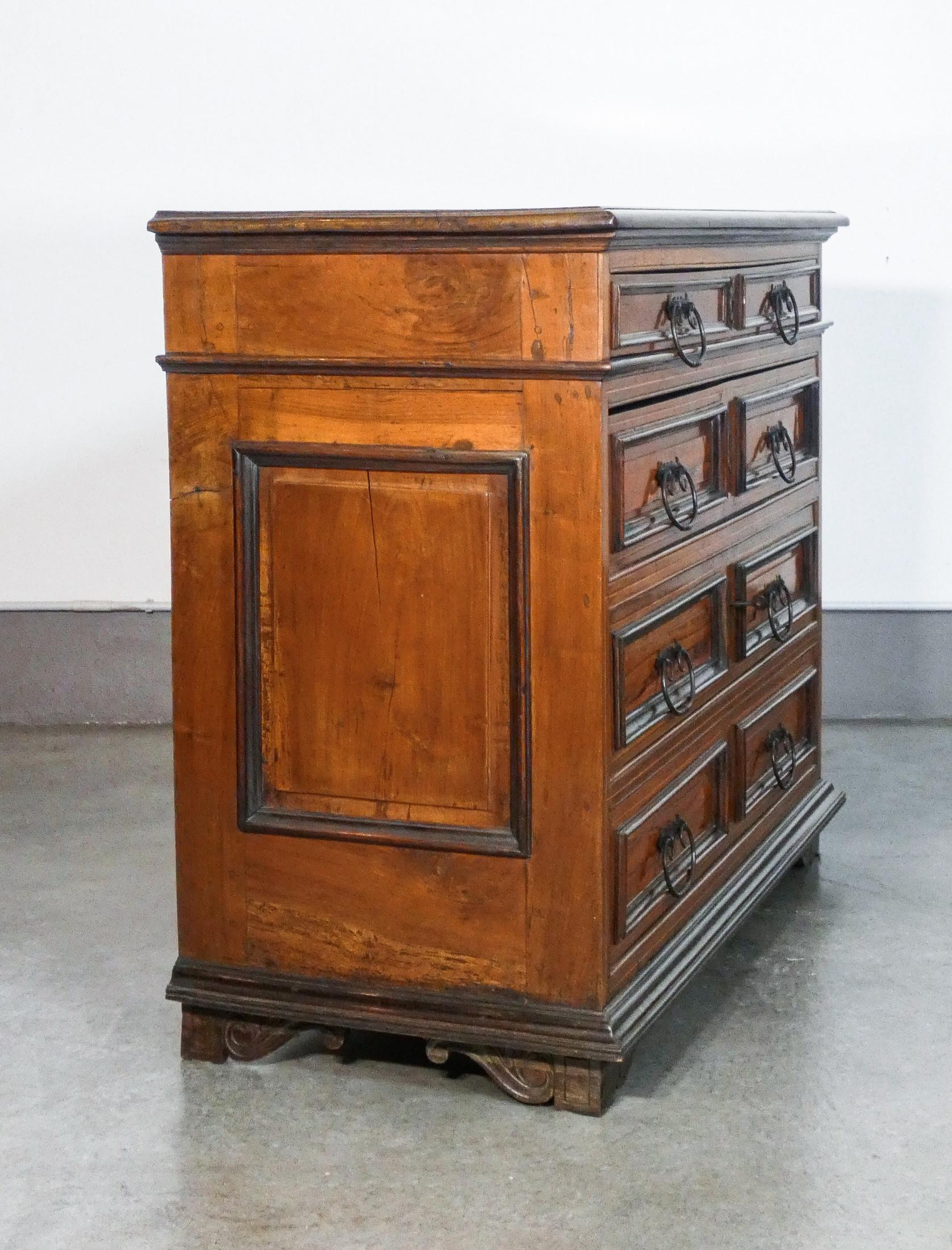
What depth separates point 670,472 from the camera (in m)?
2.49

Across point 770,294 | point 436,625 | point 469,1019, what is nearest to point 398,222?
point 436,625

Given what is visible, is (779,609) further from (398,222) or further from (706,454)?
(398,222)

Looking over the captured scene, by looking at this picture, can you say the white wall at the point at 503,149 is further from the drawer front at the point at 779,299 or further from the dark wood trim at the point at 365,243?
the dark wood trim at the point at 365,243

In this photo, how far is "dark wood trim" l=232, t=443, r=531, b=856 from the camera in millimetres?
2277

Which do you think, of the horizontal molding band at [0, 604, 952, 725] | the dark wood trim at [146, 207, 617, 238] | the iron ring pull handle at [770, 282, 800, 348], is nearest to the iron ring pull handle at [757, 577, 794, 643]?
the iron ring pull handle at [770, 282, 800, 348]

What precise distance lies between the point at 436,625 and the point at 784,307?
1.09 metres

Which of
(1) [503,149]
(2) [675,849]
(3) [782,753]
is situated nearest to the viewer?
(2) [675,849]

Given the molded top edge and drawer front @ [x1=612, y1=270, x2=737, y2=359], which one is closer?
the molded top edge

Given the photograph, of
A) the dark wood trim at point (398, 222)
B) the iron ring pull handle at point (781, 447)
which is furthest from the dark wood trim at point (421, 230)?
the iron ring pull handle at point (781, 447)

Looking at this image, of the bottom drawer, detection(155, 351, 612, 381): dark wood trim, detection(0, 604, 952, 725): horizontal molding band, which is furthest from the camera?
detection(0, 604, 952, 725): horizontal molding band

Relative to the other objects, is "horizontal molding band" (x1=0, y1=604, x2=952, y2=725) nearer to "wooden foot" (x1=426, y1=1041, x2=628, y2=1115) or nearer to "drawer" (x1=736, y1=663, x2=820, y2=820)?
"drawer" (x1=736, y1=663, x2=820, y2=820)

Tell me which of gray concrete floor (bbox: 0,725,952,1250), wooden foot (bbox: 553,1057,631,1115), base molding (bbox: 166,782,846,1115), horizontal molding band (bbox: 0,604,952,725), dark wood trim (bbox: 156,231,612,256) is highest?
dark wood trim (bbox: 156,231,612,256)

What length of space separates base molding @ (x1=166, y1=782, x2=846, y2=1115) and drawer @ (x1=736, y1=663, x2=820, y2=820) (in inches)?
16.8

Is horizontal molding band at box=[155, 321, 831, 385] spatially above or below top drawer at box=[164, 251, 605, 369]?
below
